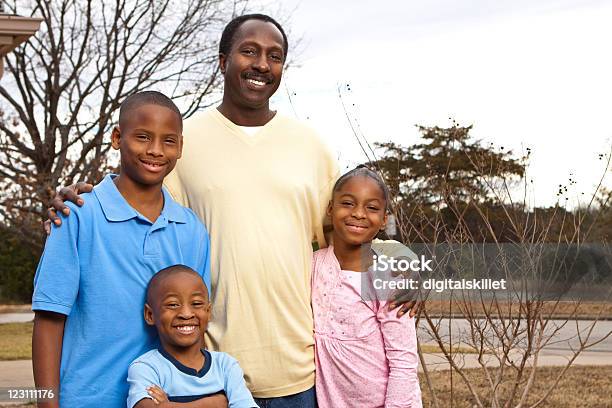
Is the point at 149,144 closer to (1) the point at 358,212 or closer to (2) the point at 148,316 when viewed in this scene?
(2) the point at 148,316

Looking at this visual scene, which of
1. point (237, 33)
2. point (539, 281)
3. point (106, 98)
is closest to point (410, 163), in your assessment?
point (106, 98)

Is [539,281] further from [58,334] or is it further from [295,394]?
[58,334]

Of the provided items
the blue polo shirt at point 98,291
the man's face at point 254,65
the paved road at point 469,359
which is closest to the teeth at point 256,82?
the man's face at point 254,65

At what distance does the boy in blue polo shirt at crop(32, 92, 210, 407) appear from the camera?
264 centimetres

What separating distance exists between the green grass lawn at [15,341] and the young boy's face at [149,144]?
9.79 meters

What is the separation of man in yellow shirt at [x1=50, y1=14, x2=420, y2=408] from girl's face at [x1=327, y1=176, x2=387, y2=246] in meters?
0.08

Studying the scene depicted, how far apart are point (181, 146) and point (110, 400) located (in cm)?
77

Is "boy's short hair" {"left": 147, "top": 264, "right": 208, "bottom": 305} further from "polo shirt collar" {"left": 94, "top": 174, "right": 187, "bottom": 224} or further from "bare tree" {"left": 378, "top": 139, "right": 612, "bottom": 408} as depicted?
"bare tree" {"left": 378, "top": 139, "right": 612, "bottom": 408}

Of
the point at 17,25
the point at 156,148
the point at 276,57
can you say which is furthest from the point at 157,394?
the point at 17,25

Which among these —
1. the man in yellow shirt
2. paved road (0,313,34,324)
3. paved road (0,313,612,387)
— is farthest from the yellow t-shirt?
paved road (0,313,34,324)

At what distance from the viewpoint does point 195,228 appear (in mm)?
2859

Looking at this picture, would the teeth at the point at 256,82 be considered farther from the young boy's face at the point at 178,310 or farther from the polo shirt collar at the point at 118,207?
the young boy's face at the point at 178,310

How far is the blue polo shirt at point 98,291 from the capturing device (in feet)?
8.67

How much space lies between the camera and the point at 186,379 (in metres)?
2.71
